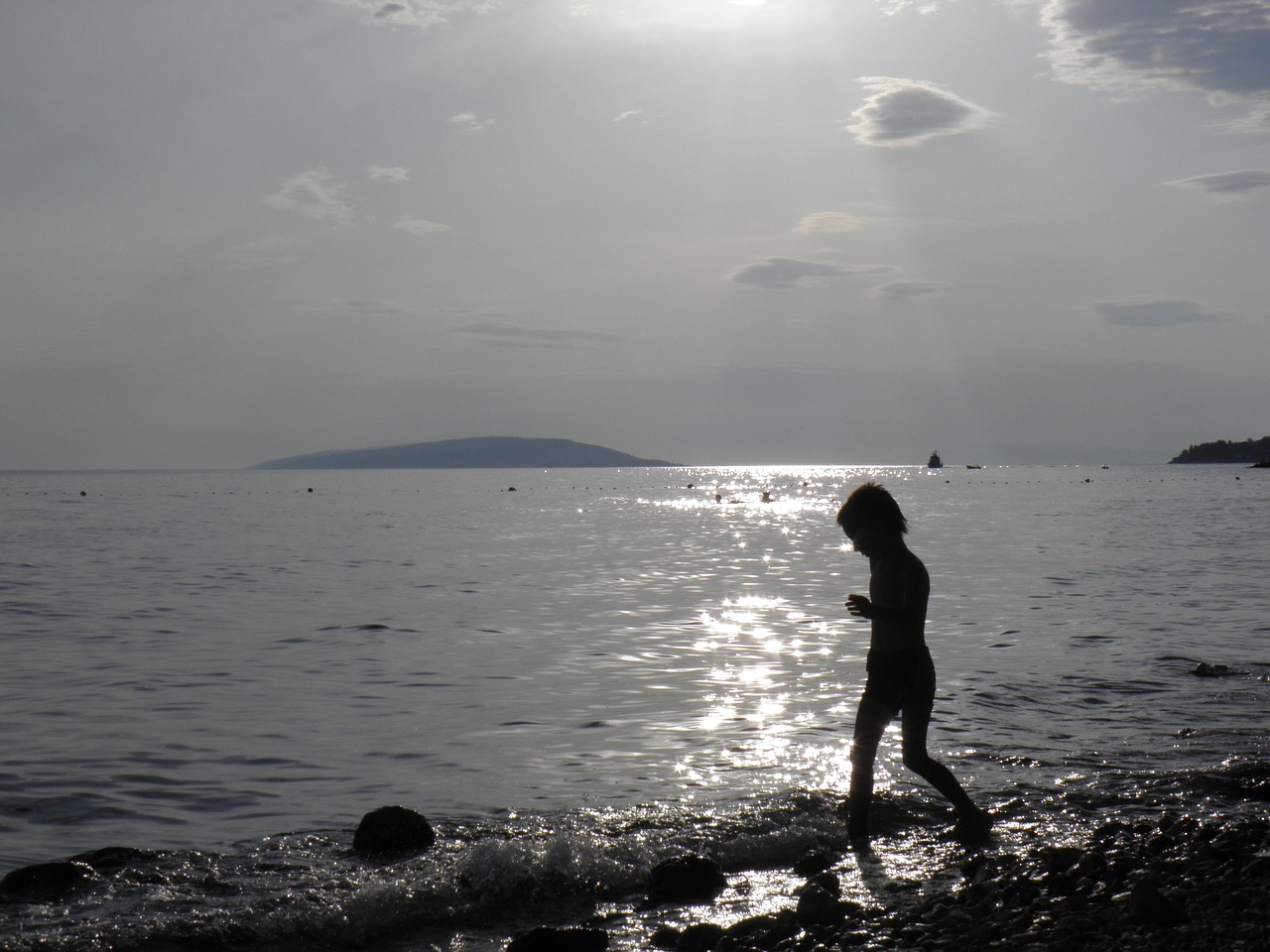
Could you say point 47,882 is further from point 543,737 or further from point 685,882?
point 543,737

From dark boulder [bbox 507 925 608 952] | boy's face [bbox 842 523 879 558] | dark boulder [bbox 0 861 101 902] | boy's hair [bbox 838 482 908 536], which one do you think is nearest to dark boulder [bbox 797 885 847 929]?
dark boulder [bbox 507 925 608 952]

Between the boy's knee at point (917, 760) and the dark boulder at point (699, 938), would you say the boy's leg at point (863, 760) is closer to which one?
the boy's knee at point (917, 760)

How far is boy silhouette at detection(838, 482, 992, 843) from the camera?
8.54 metres

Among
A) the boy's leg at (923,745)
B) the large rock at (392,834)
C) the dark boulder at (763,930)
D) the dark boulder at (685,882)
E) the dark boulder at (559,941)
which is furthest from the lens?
the large rock at (392,834)

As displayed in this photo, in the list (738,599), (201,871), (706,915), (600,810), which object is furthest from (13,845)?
(738,599)

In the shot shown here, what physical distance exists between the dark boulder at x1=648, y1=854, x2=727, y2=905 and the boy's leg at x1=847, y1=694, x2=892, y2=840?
1.41 metres

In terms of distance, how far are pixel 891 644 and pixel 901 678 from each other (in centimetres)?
29

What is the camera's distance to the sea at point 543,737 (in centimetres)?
829

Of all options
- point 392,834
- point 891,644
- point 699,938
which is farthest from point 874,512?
point 392,834

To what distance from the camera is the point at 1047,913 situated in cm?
721

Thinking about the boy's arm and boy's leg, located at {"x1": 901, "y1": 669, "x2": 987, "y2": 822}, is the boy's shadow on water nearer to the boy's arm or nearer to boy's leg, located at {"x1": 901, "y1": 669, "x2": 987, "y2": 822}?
boy's leg, located at {"x1": 901, "y1": 669, "x2": 987, "y2": 822}

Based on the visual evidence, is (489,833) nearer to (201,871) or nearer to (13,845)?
(201,871)

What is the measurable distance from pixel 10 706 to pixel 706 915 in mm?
11484

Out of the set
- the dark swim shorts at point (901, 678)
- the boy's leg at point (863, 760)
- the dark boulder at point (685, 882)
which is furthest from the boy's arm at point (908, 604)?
the dark boulder at point (685, 882)
